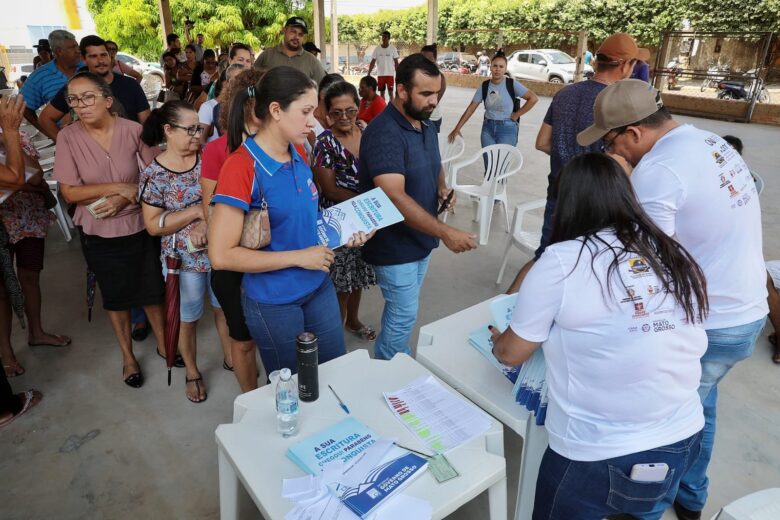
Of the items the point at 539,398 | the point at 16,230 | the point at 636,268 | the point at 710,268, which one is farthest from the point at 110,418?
the point at 710,268

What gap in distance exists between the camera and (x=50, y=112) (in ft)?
10.8

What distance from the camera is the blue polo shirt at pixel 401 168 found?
2055 millimetres

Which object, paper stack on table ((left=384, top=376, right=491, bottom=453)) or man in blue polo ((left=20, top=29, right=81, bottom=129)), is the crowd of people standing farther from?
man in blue polo ((left=20, top=29, right=81, bottom=129))

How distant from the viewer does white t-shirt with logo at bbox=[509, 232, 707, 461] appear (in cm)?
116

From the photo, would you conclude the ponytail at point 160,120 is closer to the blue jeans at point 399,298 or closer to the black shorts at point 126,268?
the black shorts at point 126,268

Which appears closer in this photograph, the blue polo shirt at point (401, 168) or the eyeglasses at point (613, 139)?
the eyeglasses at point (613, 139)

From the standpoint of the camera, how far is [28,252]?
2.77 meters

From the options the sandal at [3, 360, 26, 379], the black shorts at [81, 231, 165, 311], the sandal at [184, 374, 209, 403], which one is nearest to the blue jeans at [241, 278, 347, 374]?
the sandal at [184, 374, 209, 403]

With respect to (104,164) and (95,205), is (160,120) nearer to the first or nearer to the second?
(104,164)

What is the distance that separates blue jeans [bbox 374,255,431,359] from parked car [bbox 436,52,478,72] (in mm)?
21681

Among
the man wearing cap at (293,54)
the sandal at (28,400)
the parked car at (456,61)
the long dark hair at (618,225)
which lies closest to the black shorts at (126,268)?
the sandal at (28,400)

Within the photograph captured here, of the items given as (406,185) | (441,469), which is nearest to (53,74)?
(406,185)

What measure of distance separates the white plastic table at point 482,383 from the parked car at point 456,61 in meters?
22.1

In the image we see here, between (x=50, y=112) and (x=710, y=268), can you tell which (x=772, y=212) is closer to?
(x=710, y=268)
